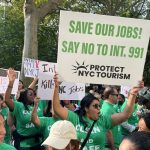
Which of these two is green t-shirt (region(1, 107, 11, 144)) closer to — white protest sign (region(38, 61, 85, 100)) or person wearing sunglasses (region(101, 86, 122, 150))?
white protest sign (region(38, 61, 85, 100))

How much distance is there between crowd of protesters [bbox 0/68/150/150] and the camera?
136 inches

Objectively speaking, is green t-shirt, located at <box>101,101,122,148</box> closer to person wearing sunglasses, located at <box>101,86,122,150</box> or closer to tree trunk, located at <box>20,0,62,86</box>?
person wearing sunglasses, located at <box>101,86,122,150</box>

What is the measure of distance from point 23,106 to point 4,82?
92 centimetres

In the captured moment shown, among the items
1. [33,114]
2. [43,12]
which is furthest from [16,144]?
[43,12]

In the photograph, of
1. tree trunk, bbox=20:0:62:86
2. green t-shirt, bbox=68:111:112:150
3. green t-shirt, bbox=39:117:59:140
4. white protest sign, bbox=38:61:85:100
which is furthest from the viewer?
tree trunk, bbox=20:0:62:86

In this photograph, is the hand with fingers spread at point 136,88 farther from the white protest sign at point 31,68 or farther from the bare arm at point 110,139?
the white protest sign at point 31,68

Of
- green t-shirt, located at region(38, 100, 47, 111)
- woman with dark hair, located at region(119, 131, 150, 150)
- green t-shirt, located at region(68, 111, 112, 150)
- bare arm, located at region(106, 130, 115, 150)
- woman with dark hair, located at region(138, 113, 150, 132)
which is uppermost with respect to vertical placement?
woman with dark hair, located at region(119, 131, 150, 150)

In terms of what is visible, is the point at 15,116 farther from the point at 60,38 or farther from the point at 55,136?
the point at 55,136

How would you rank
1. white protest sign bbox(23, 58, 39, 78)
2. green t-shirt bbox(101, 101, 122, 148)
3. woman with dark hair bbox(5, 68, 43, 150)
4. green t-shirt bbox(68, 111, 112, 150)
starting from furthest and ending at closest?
1. white protest sign bbox(23, 58, 39, 78)
2. green t-shirt bbox(101, 101, 122, 148)
3. woman with dark hair bbox(5, 68, 43, 150)
4. green t-shirt bbox(68, 111, 112, 150)

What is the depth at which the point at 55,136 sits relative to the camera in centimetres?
344

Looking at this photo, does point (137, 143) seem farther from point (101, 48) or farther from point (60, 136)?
point (101, 48)

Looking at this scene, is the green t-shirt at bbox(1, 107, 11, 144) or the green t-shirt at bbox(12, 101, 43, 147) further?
the green t-shirt at bbox(1, 107, 11, 144)

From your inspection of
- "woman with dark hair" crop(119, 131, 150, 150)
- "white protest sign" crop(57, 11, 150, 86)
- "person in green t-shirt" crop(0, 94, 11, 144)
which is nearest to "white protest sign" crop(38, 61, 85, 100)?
"person in green t-shirt" crop(0, 94, 11, 144)

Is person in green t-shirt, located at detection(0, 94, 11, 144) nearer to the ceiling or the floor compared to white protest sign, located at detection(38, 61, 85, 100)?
nearer to the floor
